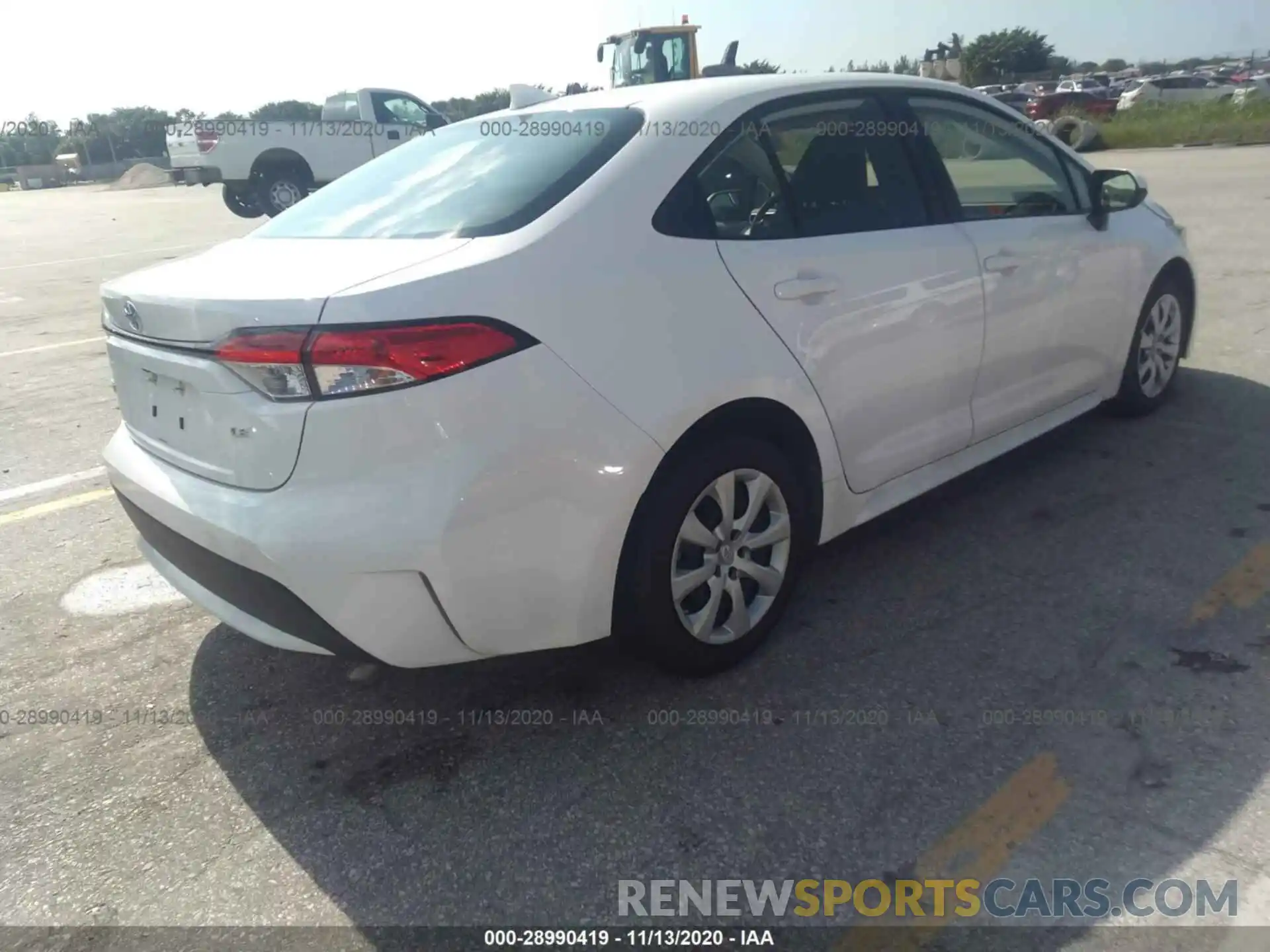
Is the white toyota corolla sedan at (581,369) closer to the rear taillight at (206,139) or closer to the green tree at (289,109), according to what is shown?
the rear taillight at (206,139)

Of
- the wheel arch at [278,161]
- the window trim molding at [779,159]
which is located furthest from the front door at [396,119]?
the window trim molding at [779,159]

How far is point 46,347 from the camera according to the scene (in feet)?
27.0

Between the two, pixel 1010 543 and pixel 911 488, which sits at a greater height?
pixel 911 488

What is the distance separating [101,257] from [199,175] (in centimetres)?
288

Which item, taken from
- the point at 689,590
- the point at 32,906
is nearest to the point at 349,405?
the point at 689,590

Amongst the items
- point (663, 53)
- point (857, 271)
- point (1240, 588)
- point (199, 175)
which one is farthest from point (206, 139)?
point (1240, 588)

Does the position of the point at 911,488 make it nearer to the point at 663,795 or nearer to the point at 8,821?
the point at 663,795

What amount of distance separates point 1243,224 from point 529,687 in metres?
10.5

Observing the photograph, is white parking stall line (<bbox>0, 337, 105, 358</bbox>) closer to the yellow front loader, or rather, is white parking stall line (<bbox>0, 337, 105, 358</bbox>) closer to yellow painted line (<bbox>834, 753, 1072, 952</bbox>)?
yellow painted line (<bbox>834, 753, 1072, 952</bbox>)

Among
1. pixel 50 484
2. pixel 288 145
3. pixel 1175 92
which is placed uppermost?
pixel 288 145

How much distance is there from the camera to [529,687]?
9.86 ft

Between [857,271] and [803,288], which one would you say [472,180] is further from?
[857,271]

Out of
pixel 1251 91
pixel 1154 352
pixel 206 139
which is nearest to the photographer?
pixel 1154 352

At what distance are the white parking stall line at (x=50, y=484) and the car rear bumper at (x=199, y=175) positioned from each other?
43.1 ft
